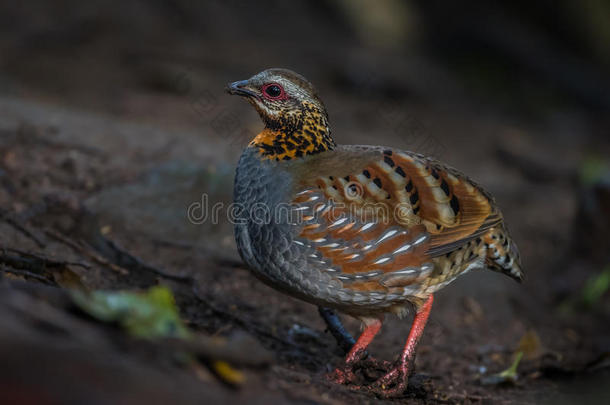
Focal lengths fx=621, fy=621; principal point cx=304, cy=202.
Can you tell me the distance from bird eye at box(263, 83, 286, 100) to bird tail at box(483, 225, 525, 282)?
6.31 ft

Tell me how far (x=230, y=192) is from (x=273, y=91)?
2214 mm

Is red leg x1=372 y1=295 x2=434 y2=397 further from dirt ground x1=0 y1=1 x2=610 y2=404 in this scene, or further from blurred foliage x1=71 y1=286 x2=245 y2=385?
blurred foliage x1=71 y1=286 x2=245 y2=385

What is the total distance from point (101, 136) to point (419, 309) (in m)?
4.59

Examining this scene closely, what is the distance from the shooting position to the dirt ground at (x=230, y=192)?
9.19ft

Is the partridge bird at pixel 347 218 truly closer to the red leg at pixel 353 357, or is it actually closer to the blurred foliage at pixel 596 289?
the red leg at pixel 353 357

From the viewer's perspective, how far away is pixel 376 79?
1285 centimetres

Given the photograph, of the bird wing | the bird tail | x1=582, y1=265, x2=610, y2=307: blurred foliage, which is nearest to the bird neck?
the bird wing

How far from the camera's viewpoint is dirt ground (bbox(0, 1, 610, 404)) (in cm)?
280

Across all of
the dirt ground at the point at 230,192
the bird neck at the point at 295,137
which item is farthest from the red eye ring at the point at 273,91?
the dirt ground at the point at 230,192

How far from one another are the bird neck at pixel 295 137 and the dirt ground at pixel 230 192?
131cm

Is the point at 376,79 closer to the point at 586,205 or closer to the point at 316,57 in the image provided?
the point at 316,57

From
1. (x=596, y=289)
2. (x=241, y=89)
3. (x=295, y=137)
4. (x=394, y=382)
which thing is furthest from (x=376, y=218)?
(x=596, y=289)

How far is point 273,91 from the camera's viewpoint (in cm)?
464

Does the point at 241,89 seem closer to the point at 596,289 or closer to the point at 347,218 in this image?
the point at 347,218
